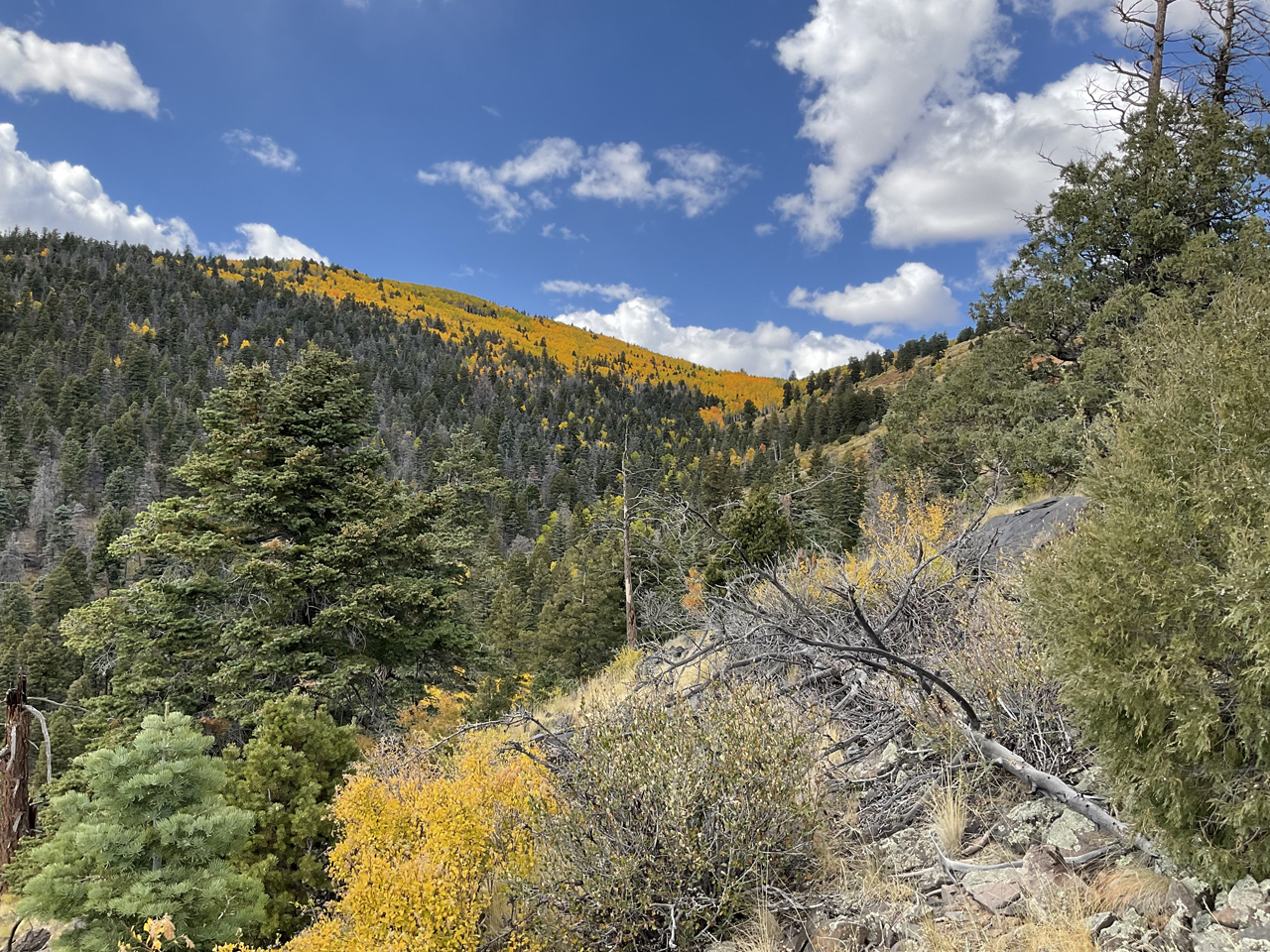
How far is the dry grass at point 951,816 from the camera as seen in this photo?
4062 millimetres

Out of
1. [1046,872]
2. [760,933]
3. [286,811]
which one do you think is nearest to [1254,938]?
[1046,872]

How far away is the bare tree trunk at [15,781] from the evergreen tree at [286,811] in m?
4.82

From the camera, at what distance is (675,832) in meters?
3.96

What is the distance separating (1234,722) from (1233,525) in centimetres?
Result: 84

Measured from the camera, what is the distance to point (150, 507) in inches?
499

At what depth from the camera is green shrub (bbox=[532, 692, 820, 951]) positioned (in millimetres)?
3992

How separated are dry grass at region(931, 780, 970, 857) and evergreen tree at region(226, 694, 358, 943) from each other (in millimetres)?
6360

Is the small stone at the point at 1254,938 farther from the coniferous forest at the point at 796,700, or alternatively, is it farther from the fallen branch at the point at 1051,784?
the fallen branch at the point at 1051,784

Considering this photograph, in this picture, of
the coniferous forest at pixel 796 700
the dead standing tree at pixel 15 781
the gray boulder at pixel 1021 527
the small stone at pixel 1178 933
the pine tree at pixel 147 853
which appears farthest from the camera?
the dead standing tree at pixel 15 781

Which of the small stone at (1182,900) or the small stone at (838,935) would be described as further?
the small stone at (838,935)

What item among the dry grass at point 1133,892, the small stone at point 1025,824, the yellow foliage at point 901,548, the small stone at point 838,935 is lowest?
the small stone at point 838,935

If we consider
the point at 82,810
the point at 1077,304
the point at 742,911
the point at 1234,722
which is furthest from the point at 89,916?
the point at 1077,304

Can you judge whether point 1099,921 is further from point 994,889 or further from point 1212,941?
point 994,889

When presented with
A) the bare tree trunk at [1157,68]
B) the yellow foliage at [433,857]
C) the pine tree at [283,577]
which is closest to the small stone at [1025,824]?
the yellow foliage at [433,857]
